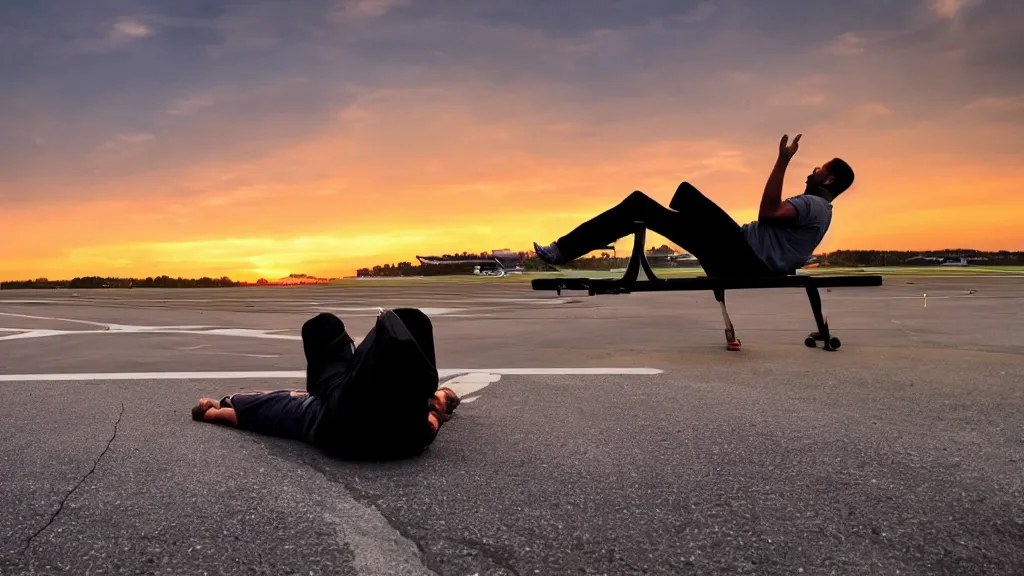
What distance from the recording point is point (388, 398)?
3.73 meters

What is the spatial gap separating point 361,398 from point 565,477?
1.10 metres

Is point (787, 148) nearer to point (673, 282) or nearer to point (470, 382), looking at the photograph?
point (673, 282)

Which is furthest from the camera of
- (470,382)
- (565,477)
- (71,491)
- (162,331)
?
(162,331)

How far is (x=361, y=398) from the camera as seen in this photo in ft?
12.3

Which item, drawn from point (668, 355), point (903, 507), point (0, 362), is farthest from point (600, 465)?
point (0, 362)

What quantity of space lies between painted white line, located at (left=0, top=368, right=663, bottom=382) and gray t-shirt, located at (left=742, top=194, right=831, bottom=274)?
179 centimetres

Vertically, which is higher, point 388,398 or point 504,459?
point 388,398

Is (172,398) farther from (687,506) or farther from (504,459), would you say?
(687,506)

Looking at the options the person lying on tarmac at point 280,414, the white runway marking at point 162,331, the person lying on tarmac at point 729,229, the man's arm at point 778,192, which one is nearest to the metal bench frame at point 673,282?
the person lying on tarmac at point 729,229

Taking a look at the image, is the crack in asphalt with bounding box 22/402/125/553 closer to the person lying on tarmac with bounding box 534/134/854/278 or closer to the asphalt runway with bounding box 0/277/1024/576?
the asphalt runway with bounding box 0/277/1024/576

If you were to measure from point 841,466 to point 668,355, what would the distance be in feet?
15.1

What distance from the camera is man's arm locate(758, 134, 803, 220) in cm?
671

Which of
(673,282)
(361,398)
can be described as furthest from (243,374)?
(673,282)

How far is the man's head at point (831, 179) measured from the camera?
7379 mm
